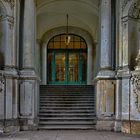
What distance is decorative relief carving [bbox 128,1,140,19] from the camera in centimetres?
1295

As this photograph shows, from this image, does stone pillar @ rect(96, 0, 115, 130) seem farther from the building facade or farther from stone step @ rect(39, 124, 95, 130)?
stone step @ rect(39, 124, 95, 130)

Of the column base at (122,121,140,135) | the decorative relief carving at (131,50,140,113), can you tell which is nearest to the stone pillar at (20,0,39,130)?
the column base at (122,121,140,135)

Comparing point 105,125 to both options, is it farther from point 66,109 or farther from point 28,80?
Result: point 28,80

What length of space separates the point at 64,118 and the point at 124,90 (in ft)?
9.92

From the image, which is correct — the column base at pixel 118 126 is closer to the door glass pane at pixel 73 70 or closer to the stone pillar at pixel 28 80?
the stone pillar at pixel 28 80

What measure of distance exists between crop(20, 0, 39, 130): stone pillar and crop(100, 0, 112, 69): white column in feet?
8.96

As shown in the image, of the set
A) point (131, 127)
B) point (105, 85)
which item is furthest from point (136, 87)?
point (105, 85)

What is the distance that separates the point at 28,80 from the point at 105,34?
3452 mm

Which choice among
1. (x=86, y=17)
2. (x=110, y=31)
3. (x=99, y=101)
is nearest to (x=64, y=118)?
(x=99, y=101)

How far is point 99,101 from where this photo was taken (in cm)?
1349

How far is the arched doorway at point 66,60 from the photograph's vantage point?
22469 mm

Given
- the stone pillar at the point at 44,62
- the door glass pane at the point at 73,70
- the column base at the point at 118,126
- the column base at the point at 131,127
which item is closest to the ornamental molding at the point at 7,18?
the column base at the point at 118,126

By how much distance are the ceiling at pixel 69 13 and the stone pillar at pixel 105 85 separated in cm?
310

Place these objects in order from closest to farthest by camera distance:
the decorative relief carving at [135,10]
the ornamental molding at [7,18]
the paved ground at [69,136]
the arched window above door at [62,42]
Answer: the paved ground at [69,136] → the ornamental molding at [7,18] → the decorative relief carving at [135,10] → the arched window above door at [62,42]
